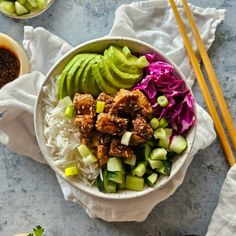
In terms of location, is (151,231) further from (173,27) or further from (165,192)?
(173,27)

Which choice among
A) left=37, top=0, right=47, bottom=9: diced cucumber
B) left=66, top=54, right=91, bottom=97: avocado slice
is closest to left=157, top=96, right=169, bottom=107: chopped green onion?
left=66, top=54, right=91, bottom=97: avocado slice

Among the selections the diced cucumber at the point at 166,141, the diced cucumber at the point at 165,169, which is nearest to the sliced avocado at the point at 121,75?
the diced cucumber at the point at 166,141

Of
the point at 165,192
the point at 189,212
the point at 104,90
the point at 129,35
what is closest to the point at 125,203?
the point at 165,192

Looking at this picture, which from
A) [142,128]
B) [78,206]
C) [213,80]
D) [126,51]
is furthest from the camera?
[78,206]

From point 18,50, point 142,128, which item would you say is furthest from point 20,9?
point 142,128

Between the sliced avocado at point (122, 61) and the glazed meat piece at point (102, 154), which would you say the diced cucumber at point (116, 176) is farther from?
the sliced avocado at point (122, 61)

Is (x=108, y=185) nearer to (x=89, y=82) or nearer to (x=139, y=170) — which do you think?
(x=139, y=170)
